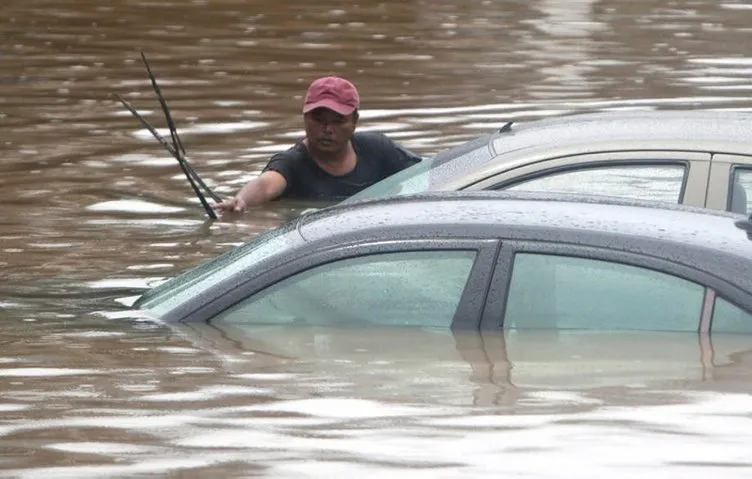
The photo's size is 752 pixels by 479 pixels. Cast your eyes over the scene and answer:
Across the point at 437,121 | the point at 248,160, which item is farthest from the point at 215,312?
the point at 437,121

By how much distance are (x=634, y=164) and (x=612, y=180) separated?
0.12 metres

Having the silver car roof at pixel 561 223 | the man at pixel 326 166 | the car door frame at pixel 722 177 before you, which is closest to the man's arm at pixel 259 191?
the man at pixel 326 166

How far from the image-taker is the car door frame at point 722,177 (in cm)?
938

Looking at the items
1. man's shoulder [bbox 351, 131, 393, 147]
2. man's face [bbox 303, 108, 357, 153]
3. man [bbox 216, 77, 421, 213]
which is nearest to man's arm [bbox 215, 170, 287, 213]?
man [bbox 216, 77, 421, 213]

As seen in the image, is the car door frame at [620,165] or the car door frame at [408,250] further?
the car door frame at [620,165]

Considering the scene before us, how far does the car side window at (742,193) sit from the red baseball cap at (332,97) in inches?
148

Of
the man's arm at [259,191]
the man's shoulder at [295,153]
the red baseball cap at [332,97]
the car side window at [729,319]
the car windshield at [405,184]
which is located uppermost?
the red baseball cap at [332,97]

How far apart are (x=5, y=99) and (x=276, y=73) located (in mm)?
2945

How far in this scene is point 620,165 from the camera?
31.4 feet

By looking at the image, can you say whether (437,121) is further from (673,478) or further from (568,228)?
(673,478)

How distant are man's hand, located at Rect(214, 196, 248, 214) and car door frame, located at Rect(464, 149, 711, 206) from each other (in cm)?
360

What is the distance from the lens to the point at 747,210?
940 centimetres

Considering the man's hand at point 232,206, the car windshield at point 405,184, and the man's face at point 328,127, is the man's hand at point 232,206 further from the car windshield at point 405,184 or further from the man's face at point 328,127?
the car windshield at point 405,184

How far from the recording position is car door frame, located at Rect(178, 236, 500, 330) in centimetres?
768
